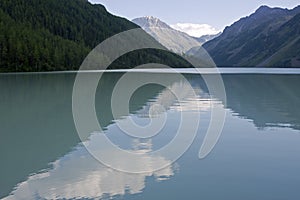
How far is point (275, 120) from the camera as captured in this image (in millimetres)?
34219

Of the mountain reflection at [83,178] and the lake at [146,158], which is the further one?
the lake at [146,158]

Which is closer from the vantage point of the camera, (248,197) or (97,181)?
(248,197)

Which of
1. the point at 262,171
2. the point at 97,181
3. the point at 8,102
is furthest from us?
the point at 8,102

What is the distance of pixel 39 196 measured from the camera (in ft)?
43.6

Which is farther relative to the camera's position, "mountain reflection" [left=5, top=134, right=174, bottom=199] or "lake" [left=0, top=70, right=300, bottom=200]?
"lake" [left=0, top=70, right=300, bottom=200]

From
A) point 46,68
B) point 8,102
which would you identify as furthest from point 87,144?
point 46,68

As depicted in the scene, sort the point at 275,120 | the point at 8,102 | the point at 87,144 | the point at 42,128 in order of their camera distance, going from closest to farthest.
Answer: the point at 87,144 → the point at 42,128 → the point at 275,120 → the point at 8,102

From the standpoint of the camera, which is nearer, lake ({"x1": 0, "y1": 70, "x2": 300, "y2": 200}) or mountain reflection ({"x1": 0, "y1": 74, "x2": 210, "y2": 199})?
mountain reflection ({"x1": 0, "y1": 74, "x2": 210, "y2": 199})

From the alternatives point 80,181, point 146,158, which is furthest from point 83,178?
point 146,158

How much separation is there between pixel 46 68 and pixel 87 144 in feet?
442

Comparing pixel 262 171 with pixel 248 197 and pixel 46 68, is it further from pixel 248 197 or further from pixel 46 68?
pixel 46 68

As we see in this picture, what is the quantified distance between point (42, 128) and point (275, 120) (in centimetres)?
2060

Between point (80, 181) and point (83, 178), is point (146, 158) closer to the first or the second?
point (83, 178)

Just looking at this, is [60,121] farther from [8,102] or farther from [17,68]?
[17,68]
